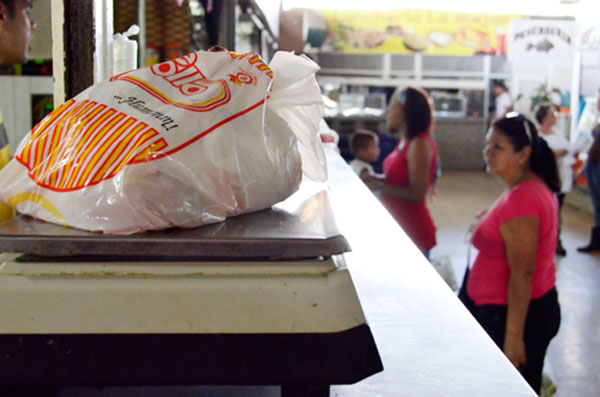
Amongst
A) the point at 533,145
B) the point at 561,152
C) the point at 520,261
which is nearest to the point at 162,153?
the point at 520,261

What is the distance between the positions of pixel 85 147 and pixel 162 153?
9cm

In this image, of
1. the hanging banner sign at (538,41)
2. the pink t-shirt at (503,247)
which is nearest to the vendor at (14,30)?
the pink t-shirt at (503,247)

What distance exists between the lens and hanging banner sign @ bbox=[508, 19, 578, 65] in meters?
9.40

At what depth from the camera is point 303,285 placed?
0.59 metres

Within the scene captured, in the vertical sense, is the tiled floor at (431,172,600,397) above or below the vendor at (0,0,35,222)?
below

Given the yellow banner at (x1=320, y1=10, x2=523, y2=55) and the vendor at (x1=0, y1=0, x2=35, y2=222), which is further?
the yellow banner at (x1=320, y1=10, x2=523, y2=55)

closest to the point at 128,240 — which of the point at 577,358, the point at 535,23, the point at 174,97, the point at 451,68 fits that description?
the point at 174,97

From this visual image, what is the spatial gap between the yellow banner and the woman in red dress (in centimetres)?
1016

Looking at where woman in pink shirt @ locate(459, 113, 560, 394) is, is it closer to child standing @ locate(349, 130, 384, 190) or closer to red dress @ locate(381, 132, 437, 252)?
red dress @ locate(381, 132, 437, 252)

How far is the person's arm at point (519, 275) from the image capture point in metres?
2.29

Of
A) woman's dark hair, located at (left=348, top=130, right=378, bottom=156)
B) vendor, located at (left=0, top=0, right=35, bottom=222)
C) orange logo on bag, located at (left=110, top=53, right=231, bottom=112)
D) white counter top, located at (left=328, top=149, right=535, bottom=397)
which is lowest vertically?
woman's dark hair, located at (left=348, top=130, right=378, bottom=156)

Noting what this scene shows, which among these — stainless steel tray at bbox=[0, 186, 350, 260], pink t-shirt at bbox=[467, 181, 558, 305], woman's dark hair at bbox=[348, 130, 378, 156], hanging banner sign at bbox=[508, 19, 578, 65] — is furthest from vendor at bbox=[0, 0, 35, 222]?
hanging banner sign at bbox=[508, 19, 578, 65]

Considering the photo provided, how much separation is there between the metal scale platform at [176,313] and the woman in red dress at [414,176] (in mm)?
2957

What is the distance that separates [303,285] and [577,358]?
3637mm
